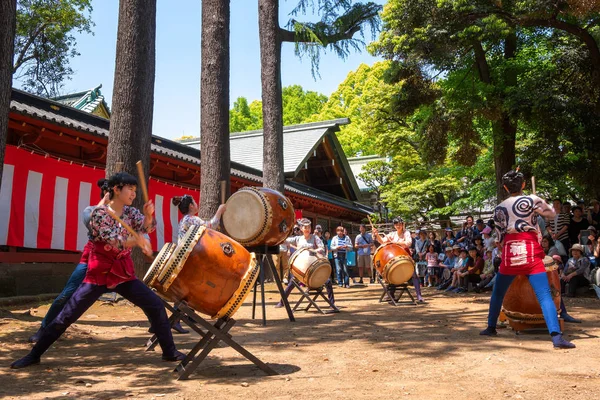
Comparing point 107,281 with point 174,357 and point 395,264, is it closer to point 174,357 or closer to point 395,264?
point 174,357

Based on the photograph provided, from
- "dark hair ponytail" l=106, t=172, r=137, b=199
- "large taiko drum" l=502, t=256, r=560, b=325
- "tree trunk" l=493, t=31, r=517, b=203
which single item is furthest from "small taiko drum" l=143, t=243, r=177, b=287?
"tree trunk" l=493, t=31, r=517, b=203

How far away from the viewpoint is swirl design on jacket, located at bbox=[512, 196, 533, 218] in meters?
5.19

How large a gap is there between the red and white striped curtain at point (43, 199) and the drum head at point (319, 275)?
14.6 feet

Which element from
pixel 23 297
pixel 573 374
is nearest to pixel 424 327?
pixel 573 374

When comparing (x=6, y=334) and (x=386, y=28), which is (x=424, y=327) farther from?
(x=386, y=28)

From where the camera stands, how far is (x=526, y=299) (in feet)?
18.3

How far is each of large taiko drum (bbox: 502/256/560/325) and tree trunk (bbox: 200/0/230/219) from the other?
17.4ft

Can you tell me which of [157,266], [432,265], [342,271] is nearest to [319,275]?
[157,266]

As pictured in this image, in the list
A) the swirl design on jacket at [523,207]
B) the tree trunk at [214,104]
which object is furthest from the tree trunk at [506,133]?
the swirl design on jacket at [523,207]

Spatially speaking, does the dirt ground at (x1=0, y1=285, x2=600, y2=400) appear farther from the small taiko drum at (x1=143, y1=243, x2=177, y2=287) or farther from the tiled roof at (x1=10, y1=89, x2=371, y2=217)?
the tiled roof at (x1=10, y1=89, x2=371, y2=217)

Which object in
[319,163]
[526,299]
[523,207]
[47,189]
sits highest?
[319,163]

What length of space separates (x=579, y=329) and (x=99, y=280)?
Result: 521 centimetres

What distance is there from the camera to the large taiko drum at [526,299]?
5551mm

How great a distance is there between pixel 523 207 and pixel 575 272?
5.53m
